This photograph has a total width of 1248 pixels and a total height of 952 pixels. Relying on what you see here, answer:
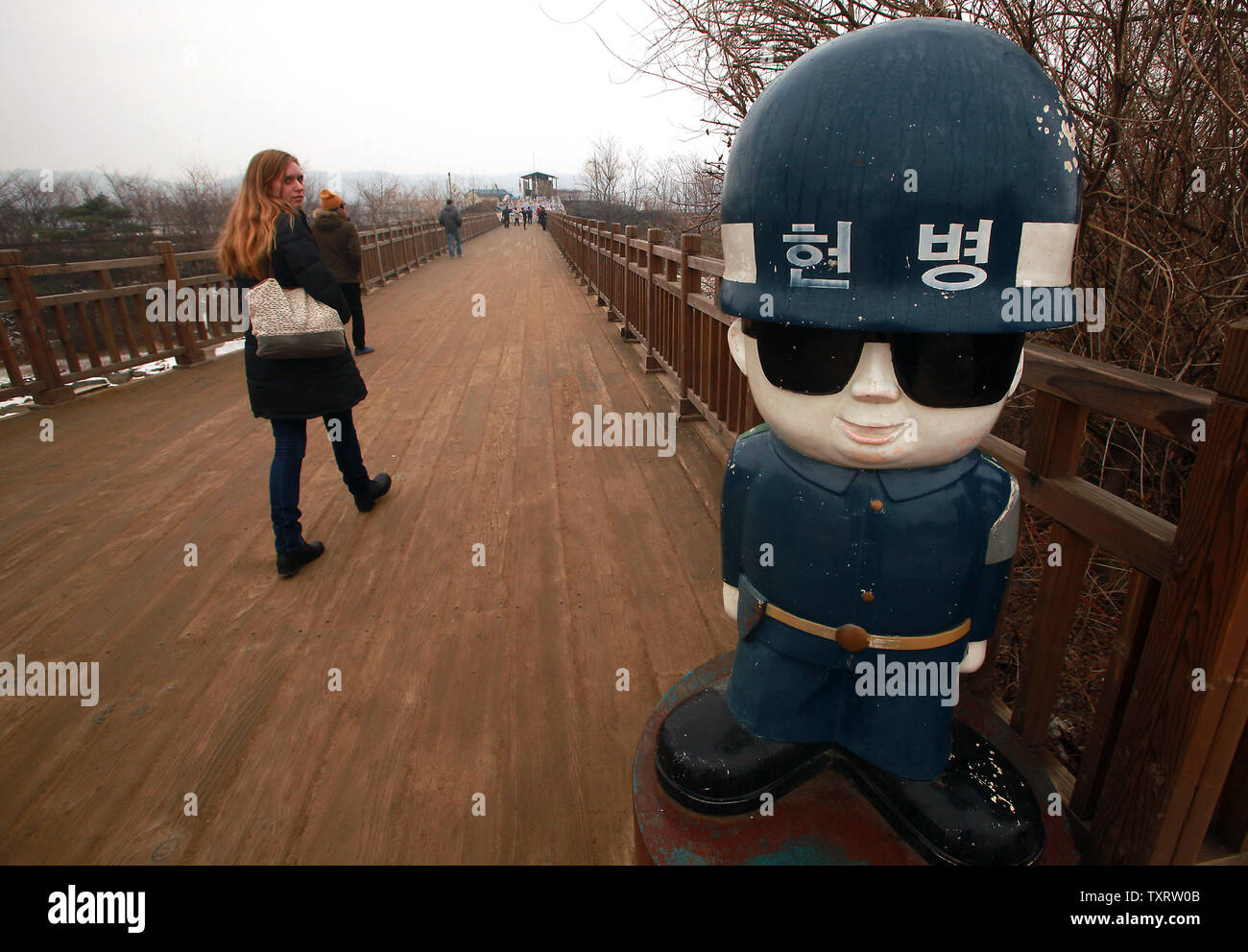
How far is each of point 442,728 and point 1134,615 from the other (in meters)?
1.74

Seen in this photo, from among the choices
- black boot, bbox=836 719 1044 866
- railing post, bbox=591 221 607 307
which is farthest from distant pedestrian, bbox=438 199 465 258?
black boot, bbox=836 719 1044 866

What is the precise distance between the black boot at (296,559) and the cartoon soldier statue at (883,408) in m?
1.95

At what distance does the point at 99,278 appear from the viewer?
5.67m

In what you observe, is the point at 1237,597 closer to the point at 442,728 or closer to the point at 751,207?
the point at 751,207

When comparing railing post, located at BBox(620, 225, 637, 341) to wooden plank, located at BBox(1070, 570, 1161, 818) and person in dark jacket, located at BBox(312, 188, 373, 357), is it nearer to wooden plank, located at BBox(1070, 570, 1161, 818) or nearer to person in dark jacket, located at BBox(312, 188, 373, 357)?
person in dark jacket, located at BBox(312, 188, 373, 357)

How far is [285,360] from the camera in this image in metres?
2.66

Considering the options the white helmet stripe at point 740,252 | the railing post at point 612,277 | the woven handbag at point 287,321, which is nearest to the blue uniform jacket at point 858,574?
the white helmet stripe at point 740,252

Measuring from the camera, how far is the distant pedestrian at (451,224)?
16812mm

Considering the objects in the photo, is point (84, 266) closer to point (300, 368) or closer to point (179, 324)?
point (179, 324)

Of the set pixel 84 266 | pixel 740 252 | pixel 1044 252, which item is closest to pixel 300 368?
pixel 740 252

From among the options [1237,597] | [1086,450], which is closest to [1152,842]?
[1237,597]

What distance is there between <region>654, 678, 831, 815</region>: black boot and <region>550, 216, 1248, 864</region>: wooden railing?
1.82 feet

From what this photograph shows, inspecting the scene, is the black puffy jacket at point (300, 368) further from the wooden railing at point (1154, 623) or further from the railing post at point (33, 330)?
Answer: the railing post at point (33, 330)

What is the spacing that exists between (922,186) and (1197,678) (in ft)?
3.06
